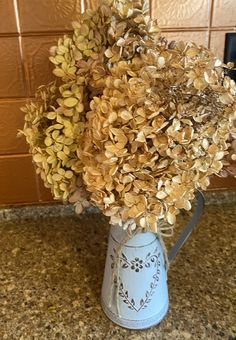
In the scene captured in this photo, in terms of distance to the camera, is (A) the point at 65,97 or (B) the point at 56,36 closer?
(A) the point at 65,97

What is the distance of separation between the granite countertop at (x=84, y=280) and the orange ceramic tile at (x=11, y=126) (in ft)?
0.48

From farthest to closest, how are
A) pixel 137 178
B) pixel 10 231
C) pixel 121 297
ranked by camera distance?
pixel 10 231
pixel 121 297
pixel 137 178

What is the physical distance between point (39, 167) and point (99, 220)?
35 centimetres

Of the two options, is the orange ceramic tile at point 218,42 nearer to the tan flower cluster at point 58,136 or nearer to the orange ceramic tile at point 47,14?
the orange ceramic tile at point 47,14

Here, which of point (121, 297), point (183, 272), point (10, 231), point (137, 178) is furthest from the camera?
point (10, 231)

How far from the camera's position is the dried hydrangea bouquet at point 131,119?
17.2 inches

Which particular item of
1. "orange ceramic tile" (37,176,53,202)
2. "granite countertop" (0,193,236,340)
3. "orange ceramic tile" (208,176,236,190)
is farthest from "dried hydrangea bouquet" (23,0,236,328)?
"orange ceramic tile" (208,176,236,190)

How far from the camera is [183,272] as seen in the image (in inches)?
28.4

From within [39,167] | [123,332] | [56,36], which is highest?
[56,36]

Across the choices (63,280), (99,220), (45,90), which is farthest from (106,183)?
(99,220)

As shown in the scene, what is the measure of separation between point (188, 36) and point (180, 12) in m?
0.05

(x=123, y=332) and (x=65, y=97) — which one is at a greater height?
(x=65, y=97)

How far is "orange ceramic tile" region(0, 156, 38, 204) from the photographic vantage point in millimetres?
821

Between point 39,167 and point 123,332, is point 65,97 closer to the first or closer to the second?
point 39,167
